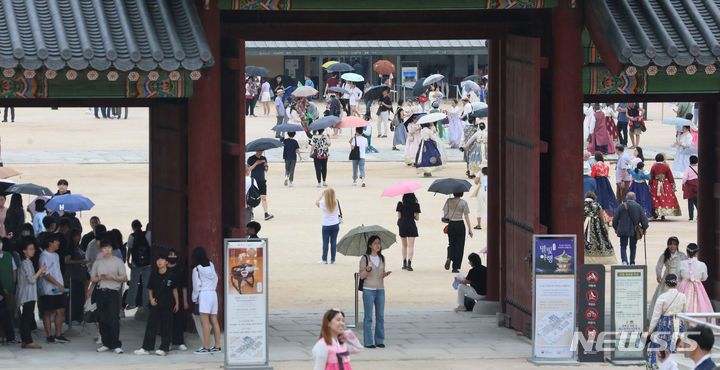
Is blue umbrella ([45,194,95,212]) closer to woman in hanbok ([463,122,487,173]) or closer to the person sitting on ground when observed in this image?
the person sitting on ground

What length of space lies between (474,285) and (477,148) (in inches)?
530

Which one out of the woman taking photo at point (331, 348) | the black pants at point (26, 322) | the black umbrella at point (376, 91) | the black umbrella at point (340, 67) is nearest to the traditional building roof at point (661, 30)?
the woman taking photo at point (331, 348)

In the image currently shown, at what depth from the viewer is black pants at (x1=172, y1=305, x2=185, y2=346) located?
14282 millimetres

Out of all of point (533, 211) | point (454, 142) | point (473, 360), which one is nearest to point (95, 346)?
point (473, 360)

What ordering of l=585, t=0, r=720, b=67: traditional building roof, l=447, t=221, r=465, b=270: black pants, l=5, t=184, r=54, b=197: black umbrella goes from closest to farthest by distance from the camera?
l=585, t=0, r=720, b=67: traditional building roof → l=5, t=184, r=54, b=197: black umbrella → l=447, t=221, r=465, b=270: black pants

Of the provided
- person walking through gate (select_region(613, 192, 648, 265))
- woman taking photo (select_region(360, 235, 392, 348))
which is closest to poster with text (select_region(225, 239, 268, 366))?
woman taking photo (select_region(360, 235, 392, 348))

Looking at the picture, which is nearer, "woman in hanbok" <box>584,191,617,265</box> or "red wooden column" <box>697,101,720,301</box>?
"red wooden column" <box>697,101,720,301</box>

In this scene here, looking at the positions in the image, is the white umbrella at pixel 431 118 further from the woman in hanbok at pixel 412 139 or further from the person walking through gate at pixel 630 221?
the person walking through gate at pixel 630 221

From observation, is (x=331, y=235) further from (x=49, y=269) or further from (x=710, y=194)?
(x=49, y=269)

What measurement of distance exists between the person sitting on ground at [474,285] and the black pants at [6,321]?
→ 6.17 m

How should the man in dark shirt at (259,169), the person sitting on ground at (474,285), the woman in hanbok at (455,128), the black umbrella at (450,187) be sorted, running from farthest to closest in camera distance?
the woman in hanbok at (455,128)
the man in dark shirt at (259,169)
the black umbrella at (450,187)
the person sitting on ground at (474,285)

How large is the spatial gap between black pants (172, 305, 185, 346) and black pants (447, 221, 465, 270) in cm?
653

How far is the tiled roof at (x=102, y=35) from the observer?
13.0m

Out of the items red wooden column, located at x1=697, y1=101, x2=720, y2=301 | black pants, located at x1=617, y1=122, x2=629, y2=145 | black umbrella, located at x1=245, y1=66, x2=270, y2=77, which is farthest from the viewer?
black umbrella, located at x1=245, y1=66, x2=270, y2=77
